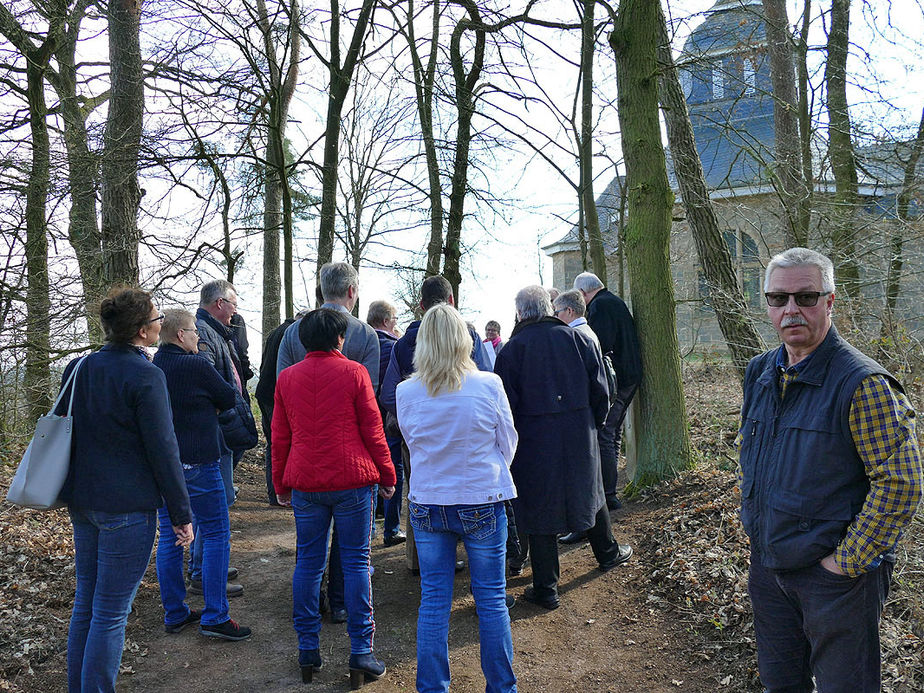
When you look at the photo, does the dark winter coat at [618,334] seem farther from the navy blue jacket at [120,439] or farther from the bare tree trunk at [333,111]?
the bare tree trunk at [333,111]

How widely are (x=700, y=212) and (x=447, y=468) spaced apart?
6.26 meters

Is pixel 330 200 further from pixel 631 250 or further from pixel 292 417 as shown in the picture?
pixel 292 417

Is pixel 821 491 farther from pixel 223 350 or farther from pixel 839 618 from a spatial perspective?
A: pixel 223 350

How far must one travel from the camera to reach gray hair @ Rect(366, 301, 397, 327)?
6625mm

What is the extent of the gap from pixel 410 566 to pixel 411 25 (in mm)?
10926

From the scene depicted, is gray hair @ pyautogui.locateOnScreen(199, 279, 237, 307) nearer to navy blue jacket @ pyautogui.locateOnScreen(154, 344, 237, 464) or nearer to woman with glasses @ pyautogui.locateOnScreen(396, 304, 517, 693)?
navy blue jacket @ pyautogui.locateOnScreen(154, 344, 237, 464)

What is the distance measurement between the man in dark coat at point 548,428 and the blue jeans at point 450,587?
130cm

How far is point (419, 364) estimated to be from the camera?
3.84 meters

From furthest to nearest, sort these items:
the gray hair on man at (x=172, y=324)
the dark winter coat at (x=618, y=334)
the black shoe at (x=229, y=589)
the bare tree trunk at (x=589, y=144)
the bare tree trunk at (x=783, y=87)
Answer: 1. the bare tree trunk at (x=589, y=144)
2. the bare tree trunk at (x=783, y=87)
3. the dark winter coat at (x=618, y=334)
4. the black shoe at (x=229, y=589)
5. the gray hair on man at (x=172, y=324)

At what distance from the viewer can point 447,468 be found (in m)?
3.79

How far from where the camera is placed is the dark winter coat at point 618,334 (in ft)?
24.8

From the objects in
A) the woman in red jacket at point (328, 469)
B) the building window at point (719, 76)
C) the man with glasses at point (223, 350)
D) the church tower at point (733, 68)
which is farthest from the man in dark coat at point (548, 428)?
the building window at point (719, 76)

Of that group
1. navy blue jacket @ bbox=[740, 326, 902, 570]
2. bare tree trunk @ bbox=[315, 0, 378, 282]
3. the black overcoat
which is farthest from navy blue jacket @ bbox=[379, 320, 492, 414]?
bare tree trunk @ bbox=[315, 0, 378, 282]

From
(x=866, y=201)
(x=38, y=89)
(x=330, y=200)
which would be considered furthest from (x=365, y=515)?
(x=38, y=89)
